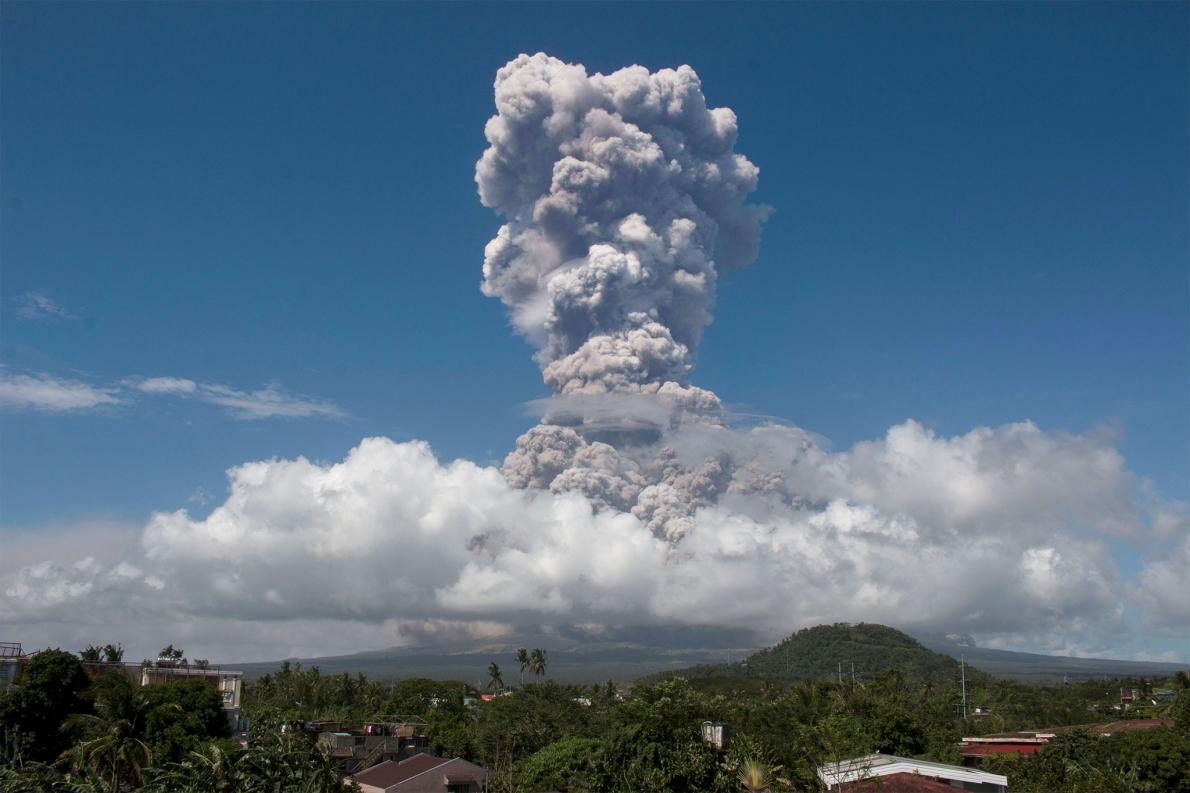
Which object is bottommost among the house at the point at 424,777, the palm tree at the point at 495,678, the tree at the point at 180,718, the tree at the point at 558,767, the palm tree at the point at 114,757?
the palm tree at the point at 495,678

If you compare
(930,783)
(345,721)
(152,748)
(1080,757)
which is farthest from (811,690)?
(152,748)

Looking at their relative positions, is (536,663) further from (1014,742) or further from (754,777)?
(754,777)

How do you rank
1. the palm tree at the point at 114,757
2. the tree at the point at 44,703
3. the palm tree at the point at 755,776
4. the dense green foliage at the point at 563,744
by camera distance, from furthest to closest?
the tree at the point at 44,703, the palm tree at the point at 114,757, the palm tree at the point at 755,776, the dense green foliage at the point at 563,744

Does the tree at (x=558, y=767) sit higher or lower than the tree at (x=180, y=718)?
lower

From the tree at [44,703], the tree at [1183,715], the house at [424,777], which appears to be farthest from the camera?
the house at [424,777]

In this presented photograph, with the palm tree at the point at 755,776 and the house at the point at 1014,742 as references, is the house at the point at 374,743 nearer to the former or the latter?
the palm tree at the point at 755,776

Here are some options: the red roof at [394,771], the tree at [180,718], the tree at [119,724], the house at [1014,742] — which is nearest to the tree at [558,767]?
the red roof at [394,771]

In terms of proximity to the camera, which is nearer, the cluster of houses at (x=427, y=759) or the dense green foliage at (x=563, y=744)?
the dense green foliage at (x=563, y=744)
